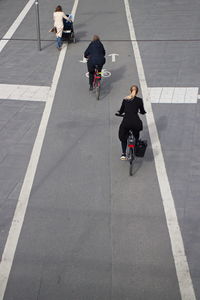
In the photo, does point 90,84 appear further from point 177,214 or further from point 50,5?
point 50,5

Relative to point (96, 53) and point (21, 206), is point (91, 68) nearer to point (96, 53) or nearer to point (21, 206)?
point (96, 53)

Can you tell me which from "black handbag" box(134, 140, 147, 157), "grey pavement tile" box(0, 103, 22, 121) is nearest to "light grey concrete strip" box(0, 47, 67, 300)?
"grey pavement tile" box(0, 103, 22, 121)

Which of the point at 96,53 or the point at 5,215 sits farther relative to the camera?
the point at 96,53

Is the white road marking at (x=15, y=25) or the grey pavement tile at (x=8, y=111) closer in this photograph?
the grey pavement tile at (x=8, y=111)

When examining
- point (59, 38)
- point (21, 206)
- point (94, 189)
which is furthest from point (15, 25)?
point (21, 206)

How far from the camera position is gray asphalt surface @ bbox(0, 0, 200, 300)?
24.8 feet

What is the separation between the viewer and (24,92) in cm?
1418

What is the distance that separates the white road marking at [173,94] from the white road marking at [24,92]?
281 centimetres

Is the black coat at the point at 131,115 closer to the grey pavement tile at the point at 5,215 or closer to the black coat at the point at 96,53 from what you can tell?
the grey pavement tile at the point at 5,215

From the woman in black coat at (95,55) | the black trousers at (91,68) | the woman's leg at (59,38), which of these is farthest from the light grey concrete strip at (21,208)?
the woman's leg at (59,38)

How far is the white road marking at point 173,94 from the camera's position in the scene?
13.5m

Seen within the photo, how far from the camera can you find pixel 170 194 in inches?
376

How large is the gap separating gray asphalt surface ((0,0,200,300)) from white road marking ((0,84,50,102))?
12.6 inches

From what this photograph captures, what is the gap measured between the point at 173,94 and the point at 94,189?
507cm
